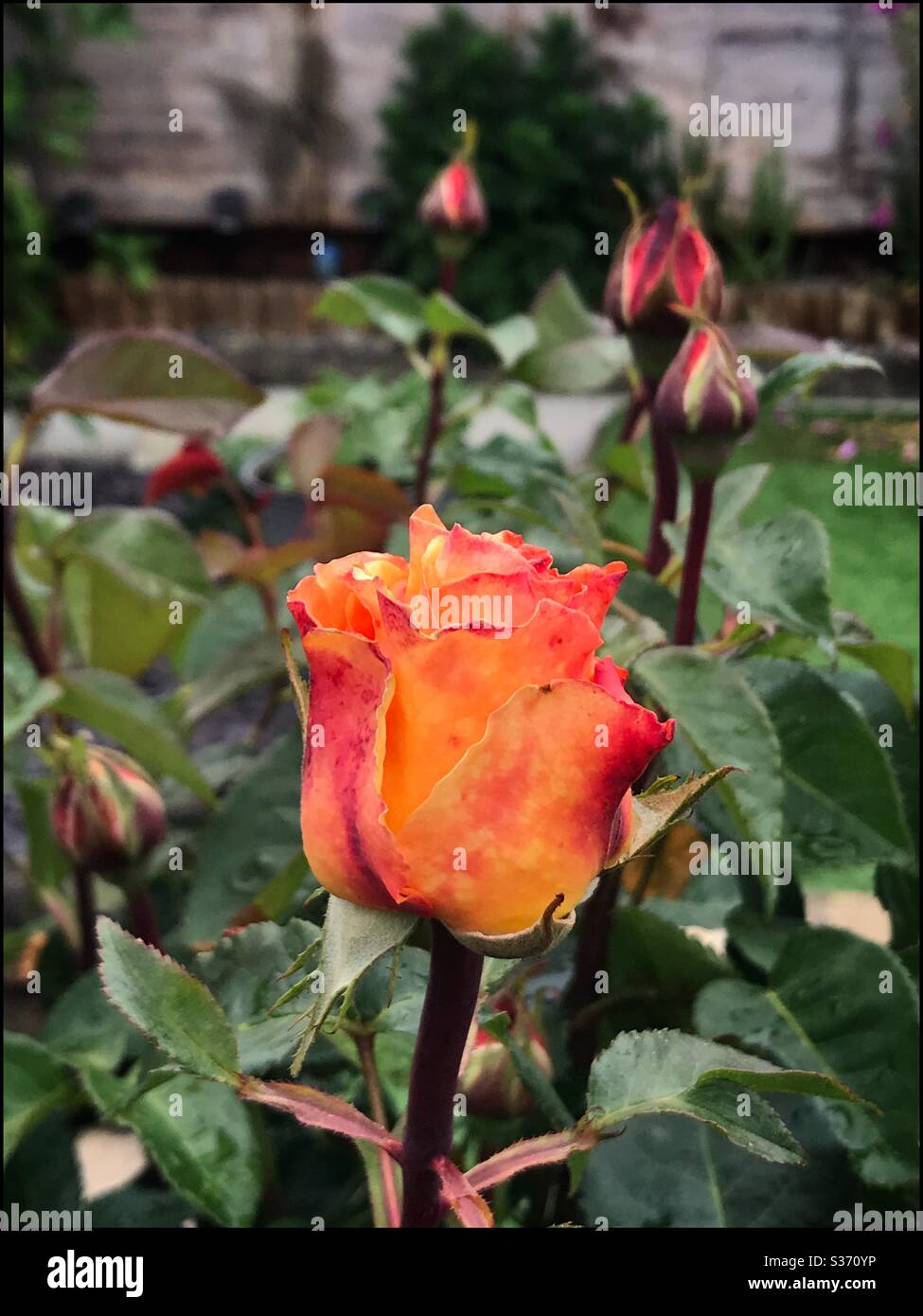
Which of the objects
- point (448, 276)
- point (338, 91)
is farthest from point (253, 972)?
point (338, 91)

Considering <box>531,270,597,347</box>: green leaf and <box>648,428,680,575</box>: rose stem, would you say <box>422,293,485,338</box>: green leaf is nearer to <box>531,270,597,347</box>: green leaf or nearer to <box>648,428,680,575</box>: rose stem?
<box>531,270,597,347</box>: green leaf

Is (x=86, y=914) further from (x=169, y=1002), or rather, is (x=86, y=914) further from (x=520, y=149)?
(x=520, y=149)

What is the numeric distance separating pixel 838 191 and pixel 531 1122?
9.48 ft

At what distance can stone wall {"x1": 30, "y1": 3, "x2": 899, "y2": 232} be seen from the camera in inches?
109

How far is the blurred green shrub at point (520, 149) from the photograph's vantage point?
2775 mm

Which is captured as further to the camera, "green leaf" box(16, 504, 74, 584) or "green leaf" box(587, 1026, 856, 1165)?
"green leaf" box(16, 504, 74, 584)

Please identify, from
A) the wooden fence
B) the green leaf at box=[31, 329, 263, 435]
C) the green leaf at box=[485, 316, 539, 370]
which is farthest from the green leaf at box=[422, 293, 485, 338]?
the wooden fence

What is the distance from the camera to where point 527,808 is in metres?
0.17

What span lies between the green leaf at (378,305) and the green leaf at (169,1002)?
1.30ft

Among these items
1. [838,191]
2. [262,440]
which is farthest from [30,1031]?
[838,191]

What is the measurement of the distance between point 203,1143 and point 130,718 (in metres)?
0.16

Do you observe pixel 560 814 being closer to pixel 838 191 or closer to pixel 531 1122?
pixel 531 1122

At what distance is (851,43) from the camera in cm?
270

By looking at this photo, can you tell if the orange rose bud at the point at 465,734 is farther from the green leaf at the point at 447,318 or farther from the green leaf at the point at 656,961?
the green leaf at the point at 447,318
